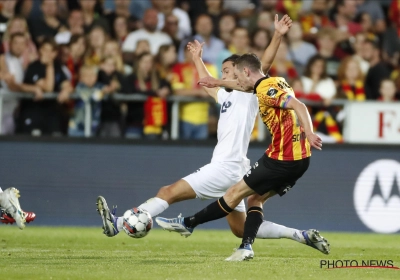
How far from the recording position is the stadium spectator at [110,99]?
1458 centimetres

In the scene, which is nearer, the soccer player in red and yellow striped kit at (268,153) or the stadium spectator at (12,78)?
the soccer player in red and yellow striped kit at (268,153)

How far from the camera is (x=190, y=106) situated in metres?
14.8

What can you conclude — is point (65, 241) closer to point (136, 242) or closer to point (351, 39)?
point (136, 242)

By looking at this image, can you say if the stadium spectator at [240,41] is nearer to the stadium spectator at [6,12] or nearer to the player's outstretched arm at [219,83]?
the stadium spectator at [6,12]

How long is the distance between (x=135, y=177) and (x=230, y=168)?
491 centimetres

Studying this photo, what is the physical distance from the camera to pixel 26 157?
14.5m

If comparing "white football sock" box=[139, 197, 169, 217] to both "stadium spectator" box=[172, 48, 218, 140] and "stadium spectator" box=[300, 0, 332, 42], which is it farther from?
"stadium spectator" box=[300, 0, 332, 42]

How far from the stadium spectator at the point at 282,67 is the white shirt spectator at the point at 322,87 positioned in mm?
242

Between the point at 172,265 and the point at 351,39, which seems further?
the point at 351,39

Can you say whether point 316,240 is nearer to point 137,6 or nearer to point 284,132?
point 284,132

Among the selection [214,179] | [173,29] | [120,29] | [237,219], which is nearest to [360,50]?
[173,29]

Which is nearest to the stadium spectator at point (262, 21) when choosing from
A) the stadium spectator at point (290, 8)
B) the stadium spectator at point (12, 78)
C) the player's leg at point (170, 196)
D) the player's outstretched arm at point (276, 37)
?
the stadium spectator at point (290, 8)

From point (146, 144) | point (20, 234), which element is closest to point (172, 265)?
point (20, 234)

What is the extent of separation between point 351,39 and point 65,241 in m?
7.66
